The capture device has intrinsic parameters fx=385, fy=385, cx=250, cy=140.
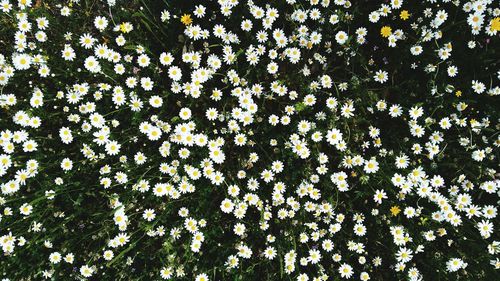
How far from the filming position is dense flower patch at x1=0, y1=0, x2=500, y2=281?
375 cm

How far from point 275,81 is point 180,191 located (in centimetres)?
145

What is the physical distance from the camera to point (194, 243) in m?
3.71

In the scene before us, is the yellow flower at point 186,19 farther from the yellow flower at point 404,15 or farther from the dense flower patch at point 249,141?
the yellow flower at point 404,15

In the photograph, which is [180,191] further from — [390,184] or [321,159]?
[390,184]

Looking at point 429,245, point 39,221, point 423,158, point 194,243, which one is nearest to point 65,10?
point 39,221

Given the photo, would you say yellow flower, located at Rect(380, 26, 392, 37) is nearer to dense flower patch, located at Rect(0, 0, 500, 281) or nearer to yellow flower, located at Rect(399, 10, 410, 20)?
dense flower patch, located at Rect(0, 0, 500, 281)

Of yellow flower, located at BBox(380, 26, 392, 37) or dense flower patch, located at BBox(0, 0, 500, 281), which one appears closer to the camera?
dense flower patch, located at BBox(0, 0, 500, 281)

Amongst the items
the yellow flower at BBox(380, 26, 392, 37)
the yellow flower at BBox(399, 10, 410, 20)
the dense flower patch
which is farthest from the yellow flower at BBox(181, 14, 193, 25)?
the yellow flower at BBox(399, 10, 410, 20)

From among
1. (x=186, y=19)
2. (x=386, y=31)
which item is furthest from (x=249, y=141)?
(x=386, y=31)

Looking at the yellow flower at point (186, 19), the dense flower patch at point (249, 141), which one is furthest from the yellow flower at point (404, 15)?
the yellow flower at point (186, 19)

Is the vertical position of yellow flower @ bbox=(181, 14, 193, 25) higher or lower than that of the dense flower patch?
higher

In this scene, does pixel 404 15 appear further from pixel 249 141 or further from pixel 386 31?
pixel 249 141

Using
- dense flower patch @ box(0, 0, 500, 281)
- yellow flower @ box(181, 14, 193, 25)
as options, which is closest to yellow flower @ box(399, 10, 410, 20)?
dense flower patch @ box(0, 0, 500, 281)

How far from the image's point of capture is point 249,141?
12.5ft
